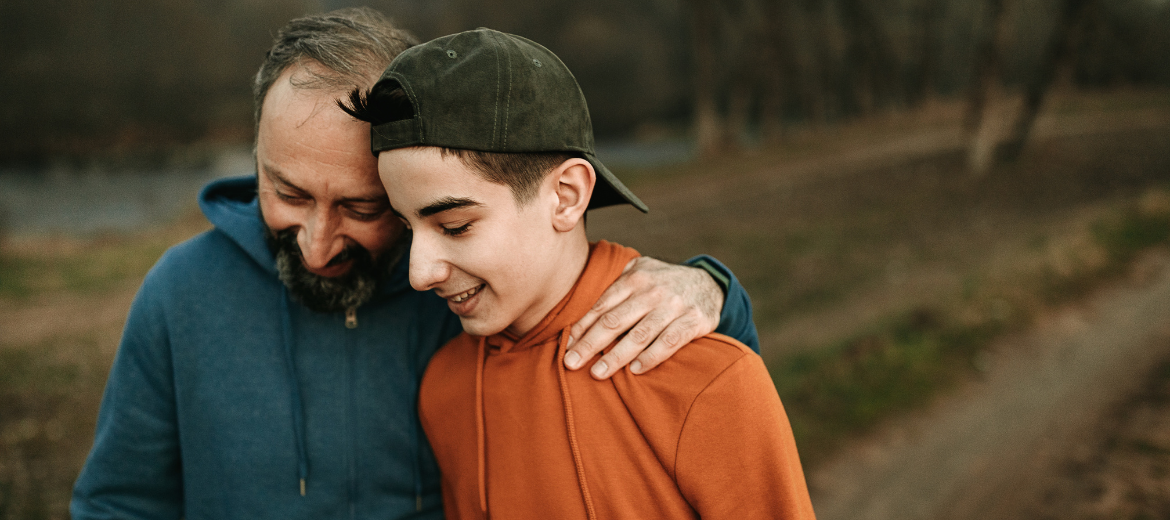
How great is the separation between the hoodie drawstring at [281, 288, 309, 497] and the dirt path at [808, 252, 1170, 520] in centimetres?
292

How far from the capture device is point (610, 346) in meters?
1.50

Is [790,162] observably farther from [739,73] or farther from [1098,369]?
[1098,369]

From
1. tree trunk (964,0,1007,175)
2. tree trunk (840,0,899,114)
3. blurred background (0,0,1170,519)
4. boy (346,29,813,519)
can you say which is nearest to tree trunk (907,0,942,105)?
blurred background (0,0,1170,519)

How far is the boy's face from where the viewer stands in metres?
1.29

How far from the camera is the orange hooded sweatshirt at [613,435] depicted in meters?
1.30

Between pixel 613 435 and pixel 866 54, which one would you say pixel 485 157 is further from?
pixel 866 54

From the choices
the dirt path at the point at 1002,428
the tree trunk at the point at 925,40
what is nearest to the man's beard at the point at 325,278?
the dirt path at the point at 1002,428

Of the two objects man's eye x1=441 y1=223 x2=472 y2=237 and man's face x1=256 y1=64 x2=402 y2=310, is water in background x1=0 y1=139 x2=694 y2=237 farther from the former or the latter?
man's eye x1=441 y1=223 x2=472 y2=237

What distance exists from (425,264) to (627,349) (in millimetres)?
483

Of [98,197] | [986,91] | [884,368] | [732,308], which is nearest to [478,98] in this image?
[732,308]

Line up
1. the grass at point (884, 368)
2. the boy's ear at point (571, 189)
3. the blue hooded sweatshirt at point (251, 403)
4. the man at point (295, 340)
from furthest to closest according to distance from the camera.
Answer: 1. the grass at point (884, 368)
2. the blue hooded sweatshirt at point (251, 403)
3. the man at point (295, 340)
4. the boy's ear at point (571, 189)

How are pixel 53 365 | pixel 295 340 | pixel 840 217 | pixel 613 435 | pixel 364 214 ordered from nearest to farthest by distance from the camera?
pixel 613 435 → pixel 364 214 → pixel 295 340 → pixel 53 365 → pixel 840 217

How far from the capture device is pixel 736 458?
1.29 meters

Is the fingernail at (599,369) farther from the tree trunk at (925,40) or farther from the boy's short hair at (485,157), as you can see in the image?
the tree trunk at (925,40)
